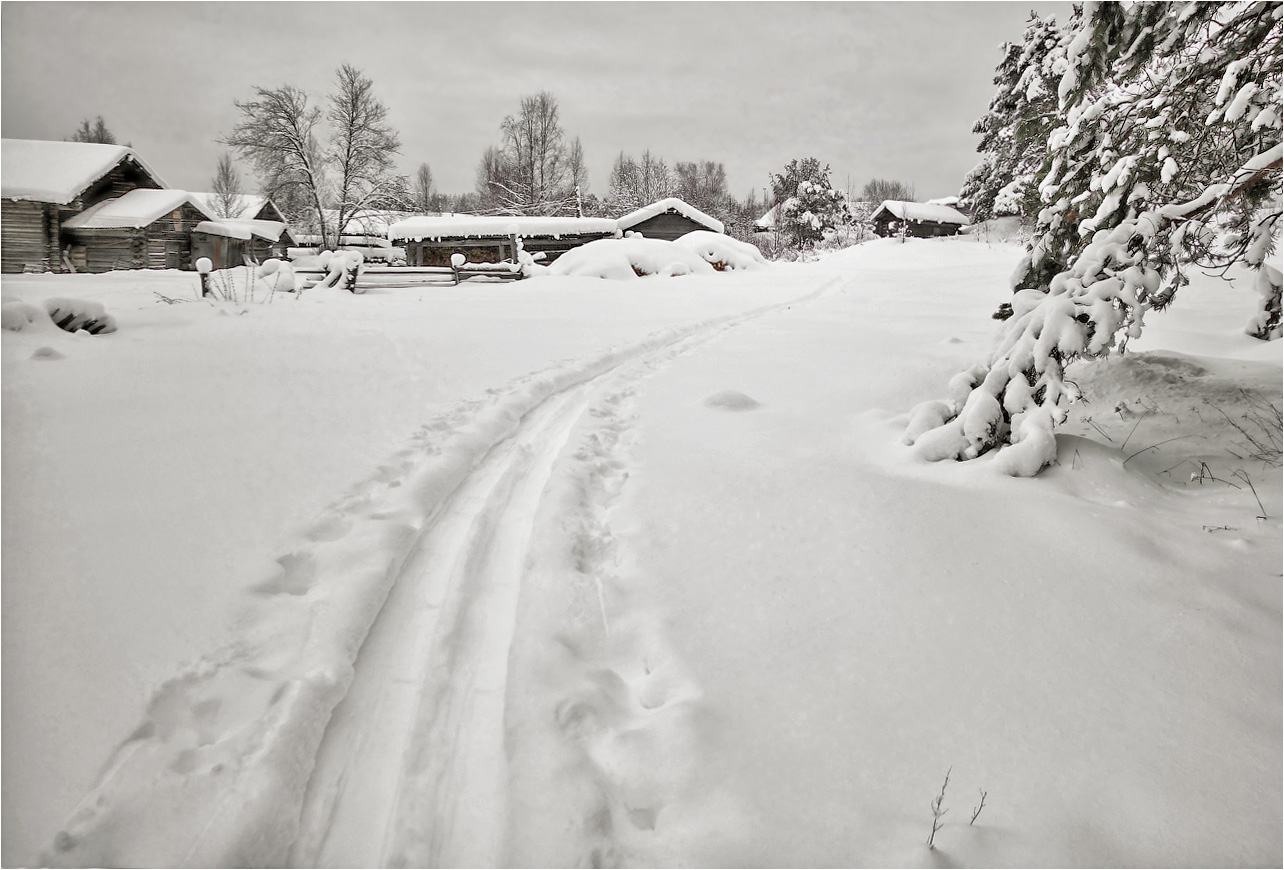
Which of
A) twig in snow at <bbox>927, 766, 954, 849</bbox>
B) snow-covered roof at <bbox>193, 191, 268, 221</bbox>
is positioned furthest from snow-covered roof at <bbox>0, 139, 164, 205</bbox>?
twig in snow at <bbox>927, 766, 954, 849</bbox>

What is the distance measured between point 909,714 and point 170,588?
276cm

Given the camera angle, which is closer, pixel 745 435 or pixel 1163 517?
pixel 1163 517

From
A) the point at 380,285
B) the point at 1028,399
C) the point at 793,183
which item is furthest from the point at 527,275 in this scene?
the point at 793,183

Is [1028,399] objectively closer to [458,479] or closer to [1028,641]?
[1028,641]

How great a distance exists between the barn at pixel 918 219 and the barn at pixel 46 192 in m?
49.6

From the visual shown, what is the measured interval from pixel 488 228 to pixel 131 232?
1437cm

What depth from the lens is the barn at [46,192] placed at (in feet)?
69.3

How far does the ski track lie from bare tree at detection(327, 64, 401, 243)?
107 feet

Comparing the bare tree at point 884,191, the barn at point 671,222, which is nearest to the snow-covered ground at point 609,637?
the barn at point 671,222

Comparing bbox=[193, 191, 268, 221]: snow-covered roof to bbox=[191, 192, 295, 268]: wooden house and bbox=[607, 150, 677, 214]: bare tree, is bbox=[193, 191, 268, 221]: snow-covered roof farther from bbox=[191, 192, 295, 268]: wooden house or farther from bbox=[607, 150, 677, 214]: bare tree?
bbox=[607, 150, 677, 214]: bare tree

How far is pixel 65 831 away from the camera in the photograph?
1415 mm

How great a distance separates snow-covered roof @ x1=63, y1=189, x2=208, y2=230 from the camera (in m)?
22.6

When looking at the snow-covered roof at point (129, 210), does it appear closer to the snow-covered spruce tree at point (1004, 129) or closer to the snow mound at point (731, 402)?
the snow mound at point (731, 402)

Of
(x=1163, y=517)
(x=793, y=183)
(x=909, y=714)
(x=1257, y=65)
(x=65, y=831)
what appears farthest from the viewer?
(x=793, y=183)
